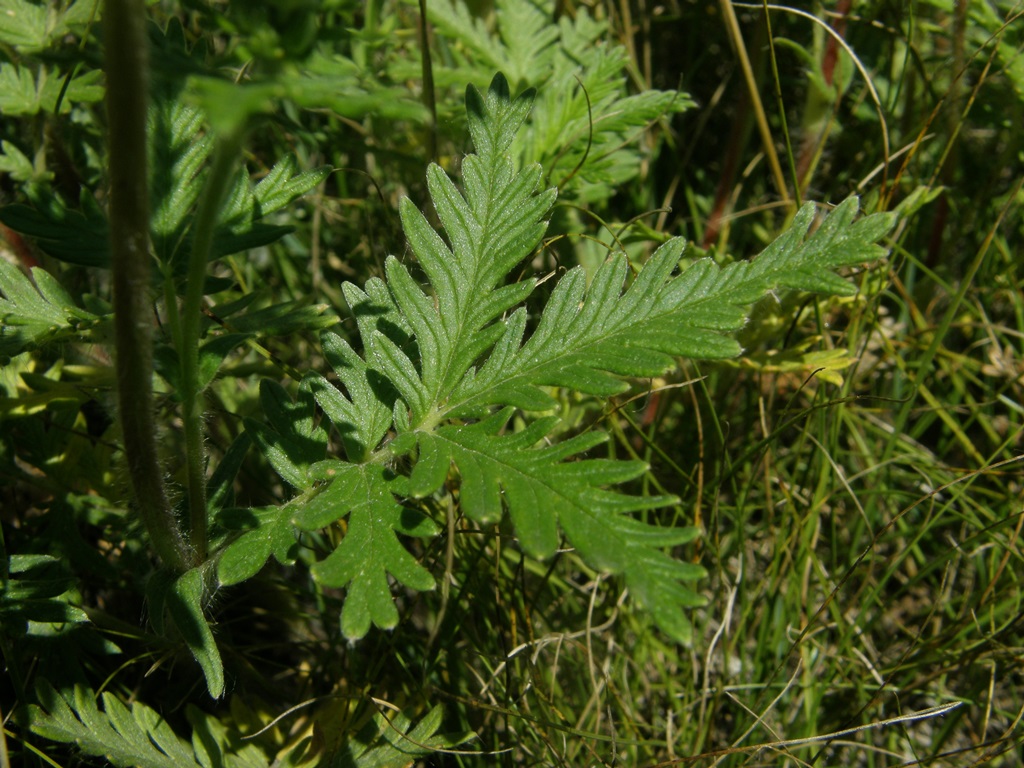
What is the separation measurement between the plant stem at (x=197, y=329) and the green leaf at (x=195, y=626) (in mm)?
93

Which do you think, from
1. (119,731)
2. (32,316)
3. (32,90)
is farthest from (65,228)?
(119,731)

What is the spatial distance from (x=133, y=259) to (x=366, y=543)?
0.49 meters

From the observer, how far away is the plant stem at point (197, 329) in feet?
3.52

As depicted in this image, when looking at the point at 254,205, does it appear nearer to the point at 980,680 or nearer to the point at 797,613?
the point at 797,613

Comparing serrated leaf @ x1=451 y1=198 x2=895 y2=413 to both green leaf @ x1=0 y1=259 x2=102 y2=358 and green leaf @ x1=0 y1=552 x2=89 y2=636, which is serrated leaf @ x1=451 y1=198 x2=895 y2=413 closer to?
green leaf @ x1=0 y1=259 x2=102 y2=358

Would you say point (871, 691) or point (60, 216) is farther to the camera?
point (871, 691)

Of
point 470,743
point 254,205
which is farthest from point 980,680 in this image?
point 254,205

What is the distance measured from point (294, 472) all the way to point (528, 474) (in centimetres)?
43

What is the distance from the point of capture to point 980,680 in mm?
2285

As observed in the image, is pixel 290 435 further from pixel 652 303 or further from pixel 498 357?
pixel 652 303

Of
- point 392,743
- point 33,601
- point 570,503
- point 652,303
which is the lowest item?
point 392,743

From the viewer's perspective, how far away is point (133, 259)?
1.17 meters

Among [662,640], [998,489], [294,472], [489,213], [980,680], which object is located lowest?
[980,680]

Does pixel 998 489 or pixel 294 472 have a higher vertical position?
pixel 294 472
